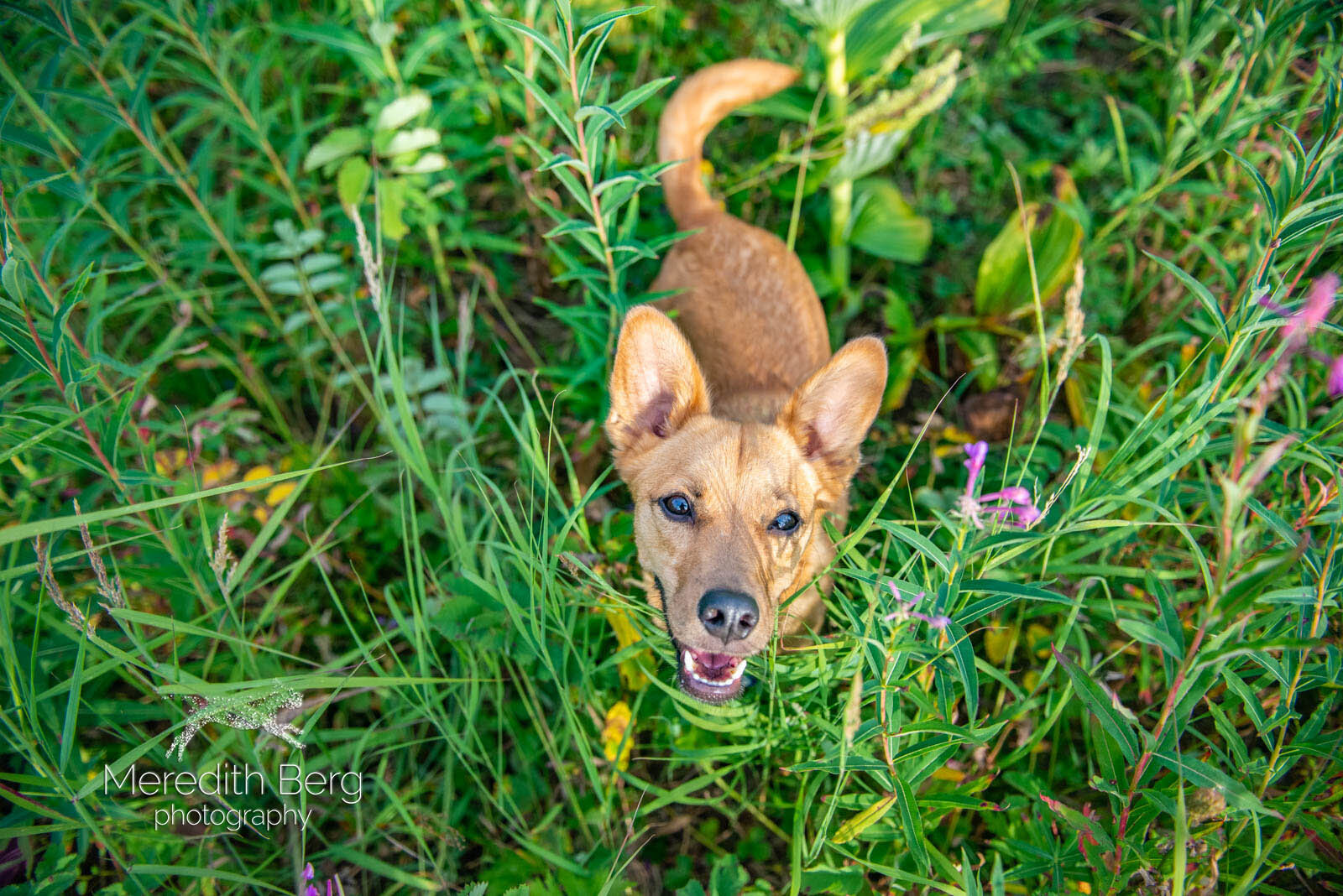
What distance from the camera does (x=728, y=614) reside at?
6.21 ft

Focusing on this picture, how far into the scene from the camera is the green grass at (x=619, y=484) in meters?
1.76

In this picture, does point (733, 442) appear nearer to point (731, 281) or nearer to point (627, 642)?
point (627, 642)

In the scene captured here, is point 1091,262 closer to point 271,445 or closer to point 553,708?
point 553,708

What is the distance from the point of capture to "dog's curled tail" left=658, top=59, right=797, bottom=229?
3.22 meters

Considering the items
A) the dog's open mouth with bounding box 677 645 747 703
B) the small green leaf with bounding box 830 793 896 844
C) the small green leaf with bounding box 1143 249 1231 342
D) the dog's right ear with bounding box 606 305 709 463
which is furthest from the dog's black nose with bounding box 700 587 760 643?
the small green leaf with bounding box 1143 249 1231 342

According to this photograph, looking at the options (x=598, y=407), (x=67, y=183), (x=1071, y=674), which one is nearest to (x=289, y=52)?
(x=67, y=183)

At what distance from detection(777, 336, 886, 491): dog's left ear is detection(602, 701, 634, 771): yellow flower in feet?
3.47

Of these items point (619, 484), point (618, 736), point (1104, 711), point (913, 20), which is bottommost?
point (618, 736)

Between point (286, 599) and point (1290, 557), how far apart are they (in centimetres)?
323

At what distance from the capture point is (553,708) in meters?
2.59

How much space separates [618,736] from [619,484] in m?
0.86

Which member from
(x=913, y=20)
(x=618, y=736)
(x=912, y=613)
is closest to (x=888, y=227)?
(x=913, y=20)

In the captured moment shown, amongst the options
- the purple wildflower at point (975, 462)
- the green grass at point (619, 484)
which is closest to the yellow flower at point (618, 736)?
the green grass at point (619, 484)

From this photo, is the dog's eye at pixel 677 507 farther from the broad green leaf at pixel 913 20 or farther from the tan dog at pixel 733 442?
the broad green leaf at pixel 913 20
